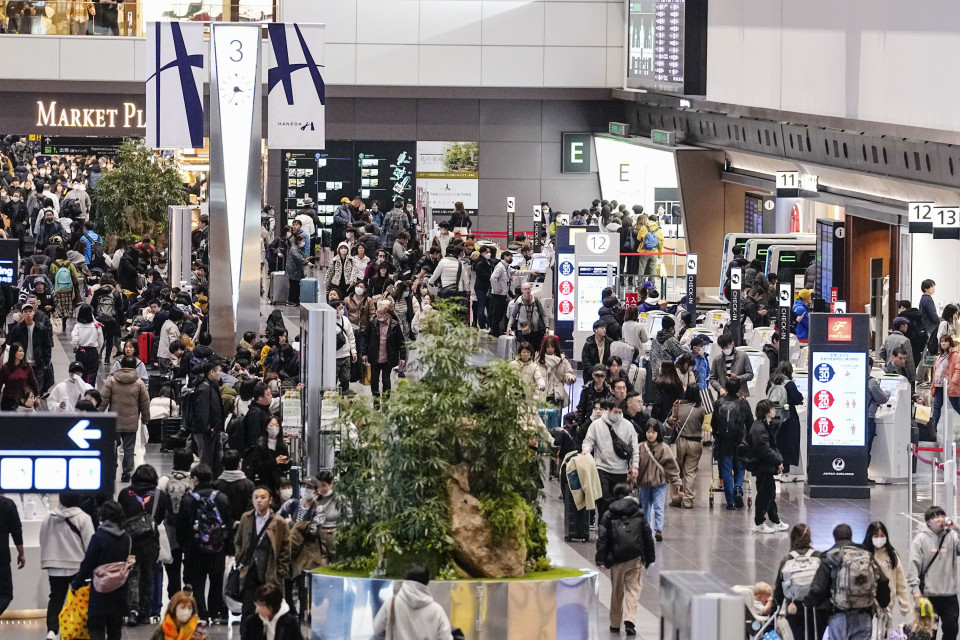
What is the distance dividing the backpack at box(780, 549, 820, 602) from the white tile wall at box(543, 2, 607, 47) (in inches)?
1246

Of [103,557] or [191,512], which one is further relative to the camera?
[191,512]

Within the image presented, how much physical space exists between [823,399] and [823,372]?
0.30 m

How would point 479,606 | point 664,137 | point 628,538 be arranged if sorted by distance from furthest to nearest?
point 664,137, point 628,538, point 479,606

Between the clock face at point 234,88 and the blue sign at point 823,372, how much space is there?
10.3 metres

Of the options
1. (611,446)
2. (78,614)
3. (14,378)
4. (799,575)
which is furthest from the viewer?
(14,378)

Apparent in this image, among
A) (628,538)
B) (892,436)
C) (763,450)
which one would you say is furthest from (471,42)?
(628,538)

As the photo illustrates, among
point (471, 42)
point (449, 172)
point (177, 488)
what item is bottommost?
point (177, 488)

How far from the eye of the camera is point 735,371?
18.0m

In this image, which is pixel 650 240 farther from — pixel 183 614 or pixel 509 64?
pixel 183 614

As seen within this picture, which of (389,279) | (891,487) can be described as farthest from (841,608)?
(389,279)

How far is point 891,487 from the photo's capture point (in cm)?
1741

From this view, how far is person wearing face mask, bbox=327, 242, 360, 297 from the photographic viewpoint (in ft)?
86.1

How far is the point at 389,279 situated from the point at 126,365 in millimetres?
8534

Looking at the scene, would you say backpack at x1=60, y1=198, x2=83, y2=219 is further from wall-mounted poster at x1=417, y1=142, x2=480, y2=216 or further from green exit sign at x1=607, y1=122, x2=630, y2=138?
green exit sign at x1=607, y1=122, x2=630, y2=138
